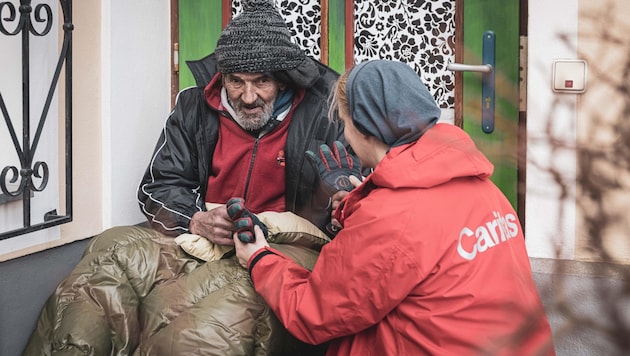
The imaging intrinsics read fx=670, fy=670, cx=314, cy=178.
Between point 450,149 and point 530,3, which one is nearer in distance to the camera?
point 450,149

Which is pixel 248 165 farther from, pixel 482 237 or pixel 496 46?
pixel 482 237

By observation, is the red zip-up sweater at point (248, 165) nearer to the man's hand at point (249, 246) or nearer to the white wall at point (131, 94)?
the white wall at point (131, 94)

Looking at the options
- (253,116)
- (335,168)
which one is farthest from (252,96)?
(335,168)

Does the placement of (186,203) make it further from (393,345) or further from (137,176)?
(393,345)

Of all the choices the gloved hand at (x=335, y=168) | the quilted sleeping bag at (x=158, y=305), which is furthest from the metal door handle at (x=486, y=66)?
the quilted sleeping bag at (x=158, y=305)

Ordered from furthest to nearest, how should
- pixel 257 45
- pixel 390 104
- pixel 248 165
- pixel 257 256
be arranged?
pixel 248 165 → pixel 257 45 → pixel 257 256 → pixel 390 104

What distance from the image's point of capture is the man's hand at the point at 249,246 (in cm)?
188

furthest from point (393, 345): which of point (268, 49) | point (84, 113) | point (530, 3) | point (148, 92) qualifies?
point (148, 92)

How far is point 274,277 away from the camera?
172cm

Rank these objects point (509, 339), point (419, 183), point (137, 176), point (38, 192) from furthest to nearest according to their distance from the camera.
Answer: point (137, 176)
point (38, 192)
point (419, 183)
point (509, 339)

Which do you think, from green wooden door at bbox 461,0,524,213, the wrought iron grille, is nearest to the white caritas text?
green wooden door at bbox 461,0,524,213

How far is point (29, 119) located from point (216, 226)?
71cm

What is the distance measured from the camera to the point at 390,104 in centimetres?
158

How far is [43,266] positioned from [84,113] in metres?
0.58
